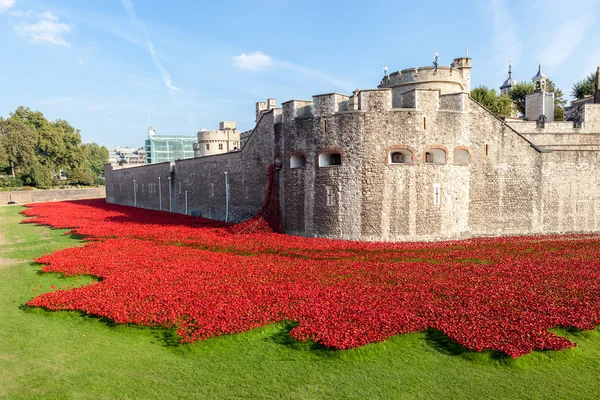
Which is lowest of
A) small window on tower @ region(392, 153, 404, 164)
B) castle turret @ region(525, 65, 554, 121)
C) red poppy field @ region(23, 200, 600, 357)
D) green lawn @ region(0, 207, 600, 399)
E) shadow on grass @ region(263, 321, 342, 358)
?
green lawn @ region(0, 207, 600, 399)

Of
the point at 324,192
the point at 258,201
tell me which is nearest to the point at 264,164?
the point at 258,201

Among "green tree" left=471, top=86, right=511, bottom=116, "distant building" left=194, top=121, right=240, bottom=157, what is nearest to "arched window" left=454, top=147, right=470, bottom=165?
"green tree" left=471, top=86, right=511, bottom=116

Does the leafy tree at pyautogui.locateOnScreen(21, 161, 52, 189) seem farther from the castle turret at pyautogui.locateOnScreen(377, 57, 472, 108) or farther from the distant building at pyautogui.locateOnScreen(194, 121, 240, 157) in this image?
the castle turret at pyautogui.locateOnScreen(377, 57, 472, 108)

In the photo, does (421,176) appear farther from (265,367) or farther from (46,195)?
(46,195)

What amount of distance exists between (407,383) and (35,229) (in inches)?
1175

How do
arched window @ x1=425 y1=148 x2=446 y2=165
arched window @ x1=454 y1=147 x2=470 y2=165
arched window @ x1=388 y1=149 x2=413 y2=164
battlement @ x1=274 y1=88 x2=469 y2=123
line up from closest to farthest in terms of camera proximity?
battlement @ x1=274 y1=88 x2=469 y2=123, arched window @ x1=388 y1=149 x2=413 y2=164, arched window @ x1=425 y1=148 x2=446 y2=165, arched window @ x1=454 y1=147 x2=470 y2=165

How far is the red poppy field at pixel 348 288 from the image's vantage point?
29.3 ft

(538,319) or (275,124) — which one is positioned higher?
(275,124)

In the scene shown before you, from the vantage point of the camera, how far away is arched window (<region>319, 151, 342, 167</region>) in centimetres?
2052

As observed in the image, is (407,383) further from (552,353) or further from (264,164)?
(264,164)

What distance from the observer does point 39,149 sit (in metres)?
72.2

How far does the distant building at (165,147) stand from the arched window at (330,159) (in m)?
93.0

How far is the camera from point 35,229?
27781 millimetres

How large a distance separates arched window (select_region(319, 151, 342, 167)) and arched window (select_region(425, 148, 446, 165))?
4.62 m
